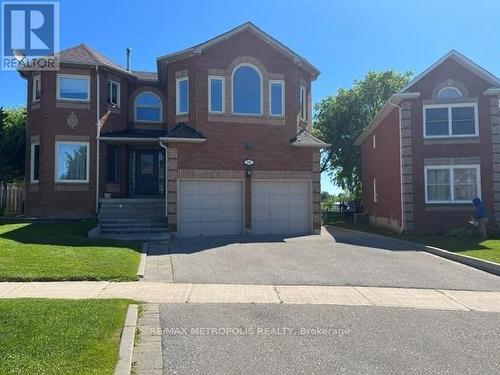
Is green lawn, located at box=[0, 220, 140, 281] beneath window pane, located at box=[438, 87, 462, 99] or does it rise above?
beneath

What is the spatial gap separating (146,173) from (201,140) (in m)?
5.92

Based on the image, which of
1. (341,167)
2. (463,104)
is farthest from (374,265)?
(341,167)

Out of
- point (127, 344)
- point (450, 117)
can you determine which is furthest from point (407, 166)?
point (127, 344)

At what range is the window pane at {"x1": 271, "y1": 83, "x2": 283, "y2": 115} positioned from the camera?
64.4 feet

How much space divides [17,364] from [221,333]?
248cm

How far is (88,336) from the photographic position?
18.7 feet

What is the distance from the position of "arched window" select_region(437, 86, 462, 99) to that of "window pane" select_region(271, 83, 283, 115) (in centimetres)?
676

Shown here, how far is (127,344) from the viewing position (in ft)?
18.5

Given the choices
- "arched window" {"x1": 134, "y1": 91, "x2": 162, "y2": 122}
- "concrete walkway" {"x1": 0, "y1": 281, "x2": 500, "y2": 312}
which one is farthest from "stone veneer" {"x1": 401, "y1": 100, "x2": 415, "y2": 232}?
"arched window" {"x1": 134, "y1": 91, "x2": 162, "y2": 122}

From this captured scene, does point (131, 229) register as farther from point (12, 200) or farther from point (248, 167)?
point (12, 200)

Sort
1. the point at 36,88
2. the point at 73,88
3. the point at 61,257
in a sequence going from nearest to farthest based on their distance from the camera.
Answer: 1. the point at 61,257
2. the point at 73,88
3. the point at 36,88

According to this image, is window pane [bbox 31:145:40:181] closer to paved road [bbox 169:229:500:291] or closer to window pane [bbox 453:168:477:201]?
paved road [bbox 169:229:500:291]

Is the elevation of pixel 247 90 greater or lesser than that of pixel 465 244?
greater

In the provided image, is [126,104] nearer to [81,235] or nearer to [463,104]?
[81,235]
